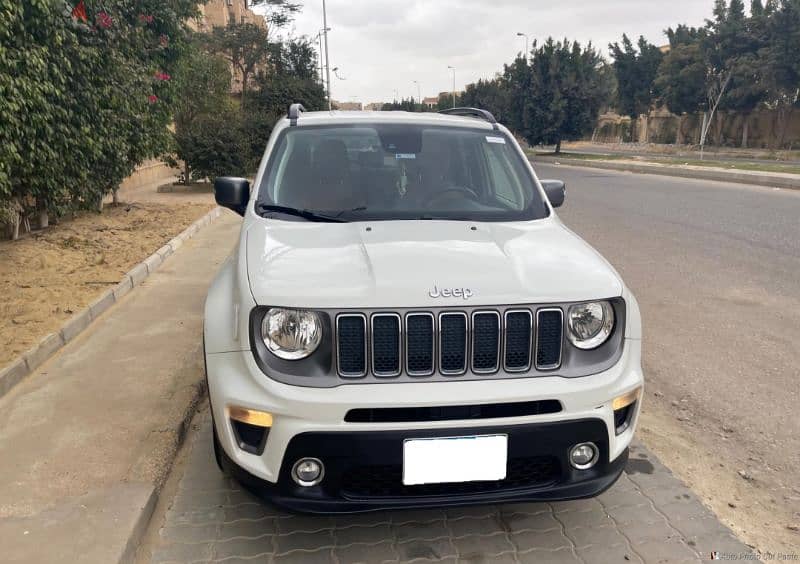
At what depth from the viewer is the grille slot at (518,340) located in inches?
96.3

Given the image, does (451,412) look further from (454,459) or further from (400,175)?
(400,175)

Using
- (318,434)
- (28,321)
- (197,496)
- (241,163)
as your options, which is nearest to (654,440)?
(318,434)

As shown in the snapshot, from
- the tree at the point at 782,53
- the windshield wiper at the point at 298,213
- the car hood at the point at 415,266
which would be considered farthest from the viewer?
the tree at the point at 782,53

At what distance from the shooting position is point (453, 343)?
95.1 inches

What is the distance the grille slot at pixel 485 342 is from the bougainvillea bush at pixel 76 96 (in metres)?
4.69

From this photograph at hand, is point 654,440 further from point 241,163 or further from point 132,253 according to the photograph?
point 241,163

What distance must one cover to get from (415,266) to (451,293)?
224mm

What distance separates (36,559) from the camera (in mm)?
2500

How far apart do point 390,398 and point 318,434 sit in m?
0.29

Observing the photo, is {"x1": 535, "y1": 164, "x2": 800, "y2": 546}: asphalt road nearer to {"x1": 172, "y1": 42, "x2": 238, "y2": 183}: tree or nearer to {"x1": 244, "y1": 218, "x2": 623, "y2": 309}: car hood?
{"x1": 244, "y1": 218, "x2": 623, "y2": 309}: car hood

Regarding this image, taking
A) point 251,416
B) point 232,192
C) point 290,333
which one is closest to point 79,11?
point 232,192

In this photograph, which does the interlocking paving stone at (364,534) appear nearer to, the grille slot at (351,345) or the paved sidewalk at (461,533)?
the paved sidewalk at (461,533)

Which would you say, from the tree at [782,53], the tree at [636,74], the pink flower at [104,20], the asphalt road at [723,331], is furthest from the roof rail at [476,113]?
the tree at [636,74]

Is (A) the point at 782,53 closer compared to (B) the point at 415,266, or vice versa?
(B) the point at 415,266
